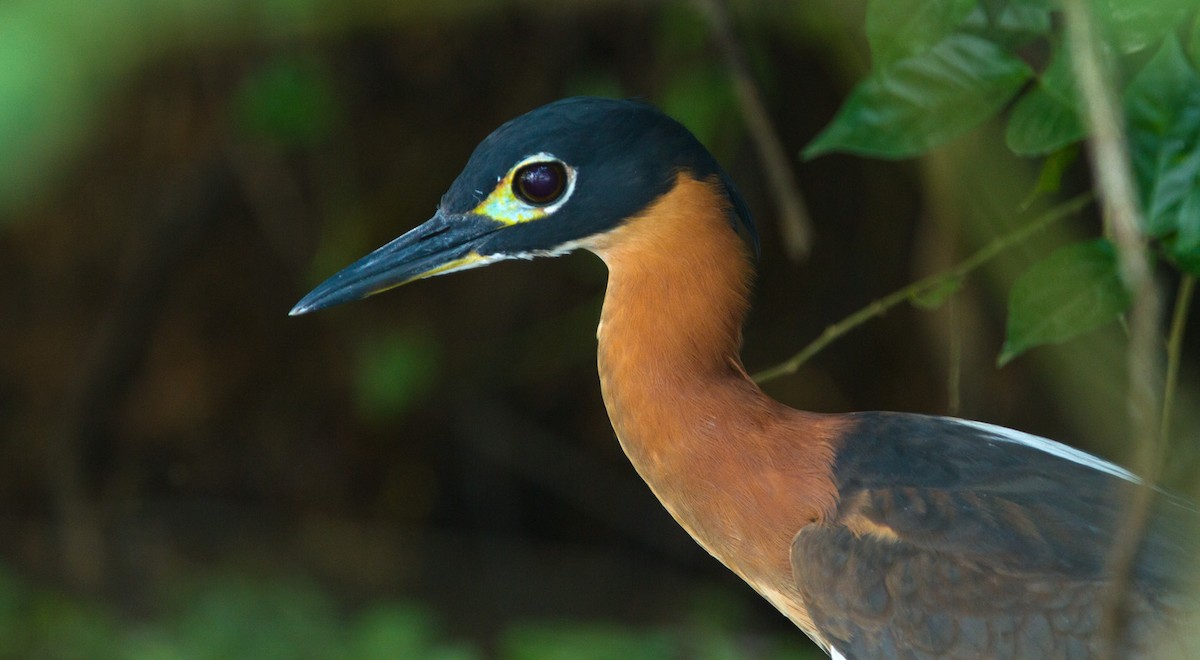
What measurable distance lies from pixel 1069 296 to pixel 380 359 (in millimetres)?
2264

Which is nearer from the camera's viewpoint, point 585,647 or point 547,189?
point 547,189

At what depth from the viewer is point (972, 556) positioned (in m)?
1.42

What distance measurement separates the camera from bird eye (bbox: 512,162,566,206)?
58.3 inches

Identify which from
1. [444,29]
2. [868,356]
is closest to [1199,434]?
[868,356]

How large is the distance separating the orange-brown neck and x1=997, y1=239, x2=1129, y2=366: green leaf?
27 centimetres

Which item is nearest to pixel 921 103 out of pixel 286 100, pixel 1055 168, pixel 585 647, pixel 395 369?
pixel 1055 168

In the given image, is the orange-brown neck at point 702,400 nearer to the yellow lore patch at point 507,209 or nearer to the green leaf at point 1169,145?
the yellow lore patch at point 507,209

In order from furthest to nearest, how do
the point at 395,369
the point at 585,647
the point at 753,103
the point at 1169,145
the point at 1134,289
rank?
the point at 395,369, the point at 585,647, the point at 753,103, the point at 1169,145, the point at 1134,289

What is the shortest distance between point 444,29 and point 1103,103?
252cm

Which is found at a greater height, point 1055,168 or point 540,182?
point 540,182

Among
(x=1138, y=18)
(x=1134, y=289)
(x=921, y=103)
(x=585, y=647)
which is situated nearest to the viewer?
(x=1134, y=289)

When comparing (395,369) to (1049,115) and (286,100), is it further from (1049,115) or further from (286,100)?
(1049,115)

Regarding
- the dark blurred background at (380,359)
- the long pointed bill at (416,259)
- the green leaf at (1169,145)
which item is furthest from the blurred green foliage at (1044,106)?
the dark blurred background at (380,359)

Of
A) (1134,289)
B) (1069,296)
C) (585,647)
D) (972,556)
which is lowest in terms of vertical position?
(585,647)
